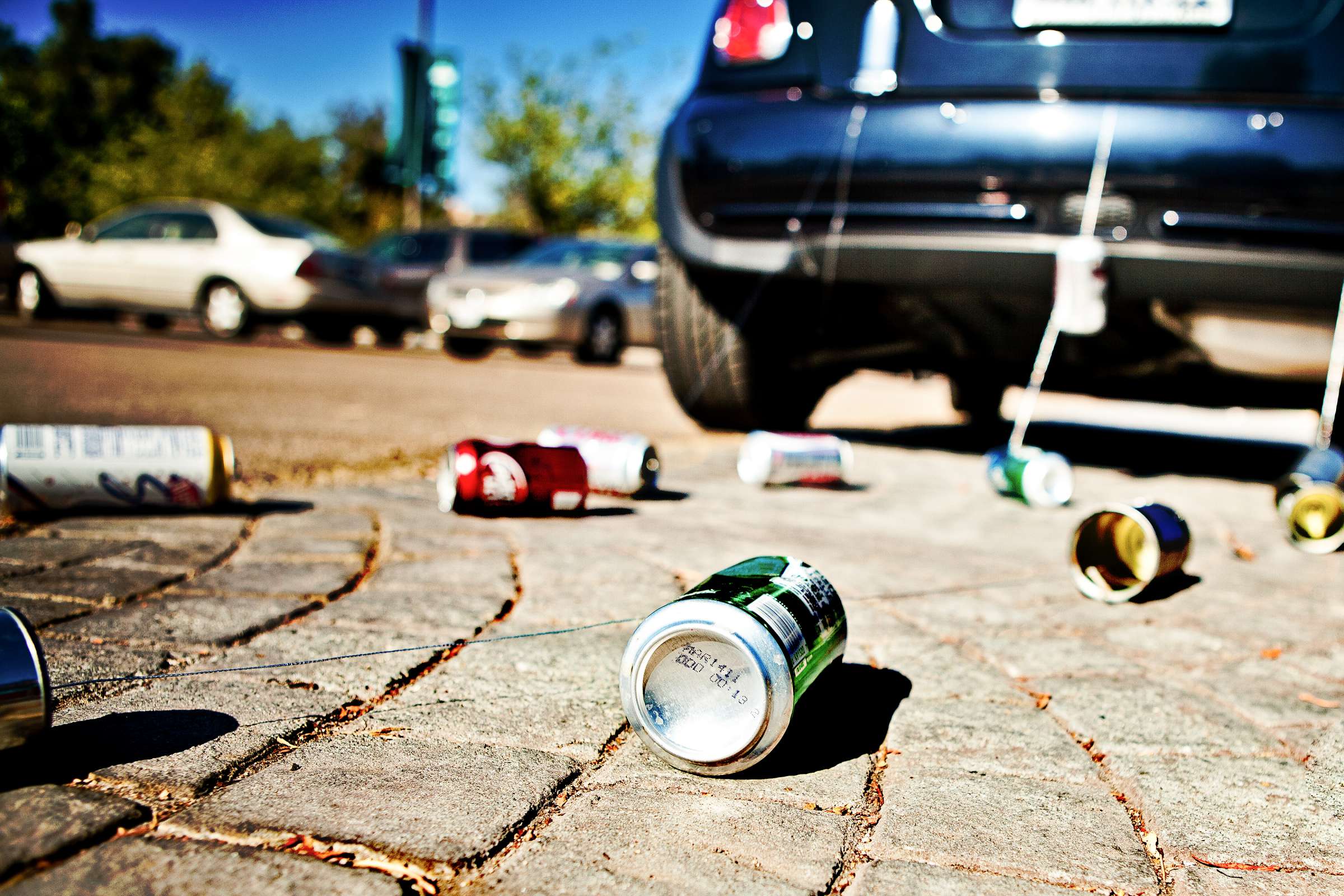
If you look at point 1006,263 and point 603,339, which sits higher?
point 1006,263

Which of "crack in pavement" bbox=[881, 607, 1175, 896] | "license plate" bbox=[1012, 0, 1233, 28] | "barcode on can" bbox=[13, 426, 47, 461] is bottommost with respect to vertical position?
"crack in pavement" bbox=[881, 607, 1175, 896]

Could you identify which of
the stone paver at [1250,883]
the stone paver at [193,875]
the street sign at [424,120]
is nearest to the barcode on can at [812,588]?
the stone paver at [1250,883]

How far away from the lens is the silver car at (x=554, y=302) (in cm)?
1023

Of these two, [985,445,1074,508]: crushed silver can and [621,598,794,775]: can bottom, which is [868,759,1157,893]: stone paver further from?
[985,445,1074,508]: crushed silver can

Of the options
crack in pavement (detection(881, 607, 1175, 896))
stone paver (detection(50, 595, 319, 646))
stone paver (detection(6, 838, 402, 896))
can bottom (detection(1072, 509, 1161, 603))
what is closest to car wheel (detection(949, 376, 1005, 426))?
can bottom (detection(1072, 509, 1161, 603))

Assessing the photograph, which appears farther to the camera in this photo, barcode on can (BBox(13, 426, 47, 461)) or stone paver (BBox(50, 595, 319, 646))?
barcode on can (BBox(13, 426, 47, 461))

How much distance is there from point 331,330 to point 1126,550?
957 cm

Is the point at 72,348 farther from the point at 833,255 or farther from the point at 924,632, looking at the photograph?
the point at 924,632

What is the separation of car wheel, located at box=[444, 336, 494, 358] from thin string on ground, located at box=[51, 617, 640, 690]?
898 cm

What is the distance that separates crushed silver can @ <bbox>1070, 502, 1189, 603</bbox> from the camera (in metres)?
2.27

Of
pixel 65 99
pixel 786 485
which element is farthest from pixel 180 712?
pixel 65 99

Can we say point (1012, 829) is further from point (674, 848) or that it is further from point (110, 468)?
point (110, 468)

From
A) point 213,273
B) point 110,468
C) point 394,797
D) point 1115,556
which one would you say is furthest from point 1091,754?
point 213,273

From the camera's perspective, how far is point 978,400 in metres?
5.78
